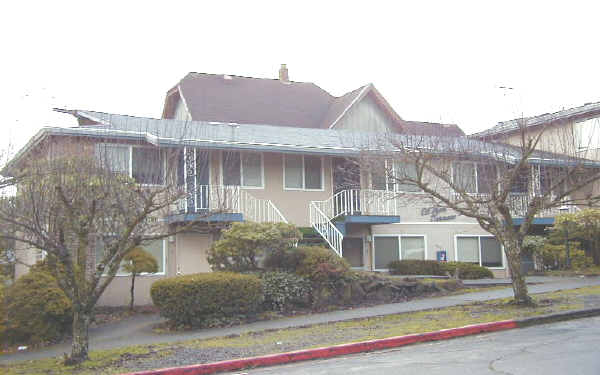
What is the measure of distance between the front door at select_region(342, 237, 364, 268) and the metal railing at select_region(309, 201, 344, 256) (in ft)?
5.95

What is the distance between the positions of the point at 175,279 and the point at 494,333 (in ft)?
22.6

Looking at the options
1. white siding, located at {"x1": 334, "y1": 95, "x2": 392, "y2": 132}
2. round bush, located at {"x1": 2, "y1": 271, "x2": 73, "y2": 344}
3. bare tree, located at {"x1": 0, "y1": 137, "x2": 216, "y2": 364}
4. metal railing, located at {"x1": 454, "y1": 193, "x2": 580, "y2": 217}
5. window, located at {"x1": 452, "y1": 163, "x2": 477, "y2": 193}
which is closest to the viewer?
bare tree, located at {"x1": 0, "y1": 137, "x2": 216, "y2": 364}

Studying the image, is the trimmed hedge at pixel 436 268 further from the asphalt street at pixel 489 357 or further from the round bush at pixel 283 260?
the asphalt street at pixel 489 357

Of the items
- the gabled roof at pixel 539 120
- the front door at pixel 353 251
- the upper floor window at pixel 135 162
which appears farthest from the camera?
the front door at pixel 353 251

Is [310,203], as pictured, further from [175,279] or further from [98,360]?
[98,360]

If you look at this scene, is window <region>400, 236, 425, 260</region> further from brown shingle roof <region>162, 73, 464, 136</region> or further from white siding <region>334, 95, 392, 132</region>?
white siding <region>334, 95, 392, 132</region>

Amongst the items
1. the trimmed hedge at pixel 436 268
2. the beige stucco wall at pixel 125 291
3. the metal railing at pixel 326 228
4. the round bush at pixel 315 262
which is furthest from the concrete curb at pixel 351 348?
the trimmed hedge at pixel 436 268

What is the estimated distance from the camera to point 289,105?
3141cm

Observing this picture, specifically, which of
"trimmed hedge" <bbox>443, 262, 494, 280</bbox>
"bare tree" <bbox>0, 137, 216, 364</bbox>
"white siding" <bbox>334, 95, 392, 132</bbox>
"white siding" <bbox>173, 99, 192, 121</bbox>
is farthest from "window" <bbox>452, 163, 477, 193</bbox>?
"white siding" <bbox>173, 99, 192, 121</bbox>

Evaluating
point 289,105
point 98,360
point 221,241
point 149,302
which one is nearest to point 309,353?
point 98,360

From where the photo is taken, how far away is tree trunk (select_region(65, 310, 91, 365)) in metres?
10.5

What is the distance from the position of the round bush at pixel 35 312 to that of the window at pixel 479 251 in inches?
568

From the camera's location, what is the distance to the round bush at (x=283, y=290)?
15.8 m

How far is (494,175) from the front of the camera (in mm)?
16672
